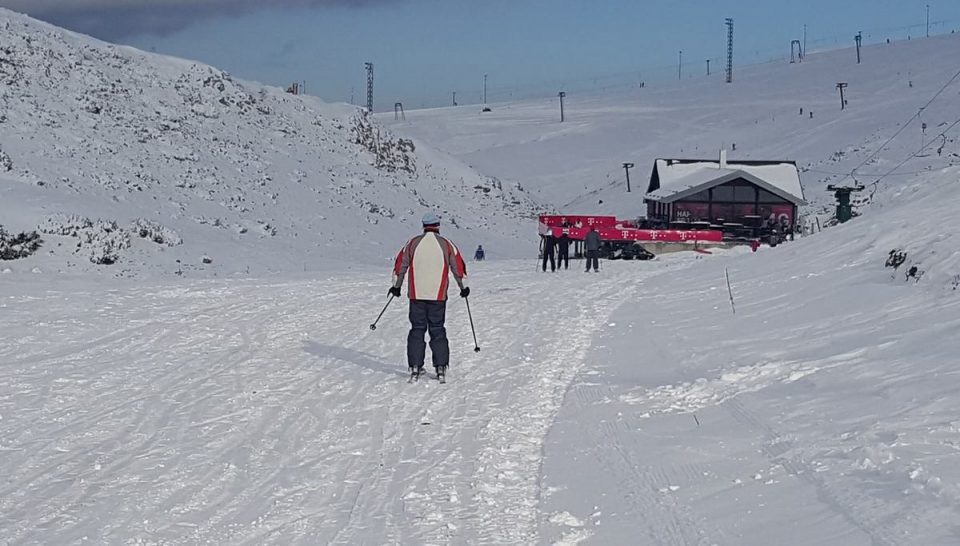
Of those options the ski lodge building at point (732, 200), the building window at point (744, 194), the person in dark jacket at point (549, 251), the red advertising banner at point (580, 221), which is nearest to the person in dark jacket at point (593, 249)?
the person in dark jacket at point (549, 251)

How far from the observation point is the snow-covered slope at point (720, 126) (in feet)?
246

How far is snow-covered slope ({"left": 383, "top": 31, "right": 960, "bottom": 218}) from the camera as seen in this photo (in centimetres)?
7494

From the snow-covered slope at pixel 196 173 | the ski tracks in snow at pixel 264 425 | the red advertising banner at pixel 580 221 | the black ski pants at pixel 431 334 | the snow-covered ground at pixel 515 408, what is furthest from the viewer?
the red advertising banner at pixel 580 221

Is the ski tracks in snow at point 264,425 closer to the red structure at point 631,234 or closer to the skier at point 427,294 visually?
the skier at point 427,294

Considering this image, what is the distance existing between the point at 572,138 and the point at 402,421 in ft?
311

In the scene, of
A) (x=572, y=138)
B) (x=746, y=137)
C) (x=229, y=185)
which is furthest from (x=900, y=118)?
(x=229, y=185)

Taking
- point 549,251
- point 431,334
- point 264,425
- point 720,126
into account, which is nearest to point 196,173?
point 549,251

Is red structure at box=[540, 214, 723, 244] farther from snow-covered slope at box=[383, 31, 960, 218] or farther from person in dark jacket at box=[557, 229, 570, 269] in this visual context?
snow-covered slope at box=[383, 31, 960, 218]

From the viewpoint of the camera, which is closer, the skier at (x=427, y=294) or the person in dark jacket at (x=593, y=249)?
the skier at (x=427, y=294)

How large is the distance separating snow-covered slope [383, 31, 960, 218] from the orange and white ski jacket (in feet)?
174

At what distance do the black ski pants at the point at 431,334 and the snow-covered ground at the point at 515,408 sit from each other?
1.04ft

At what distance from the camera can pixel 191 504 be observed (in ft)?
21.8

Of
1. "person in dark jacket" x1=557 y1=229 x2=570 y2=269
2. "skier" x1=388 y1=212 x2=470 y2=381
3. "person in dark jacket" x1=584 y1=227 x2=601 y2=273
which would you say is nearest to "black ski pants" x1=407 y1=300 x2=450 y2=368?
"skier" x1=388 y1=212 x2=470 y2=381

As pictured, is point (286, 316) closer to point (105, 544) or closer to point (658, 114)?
point (105, 544)
